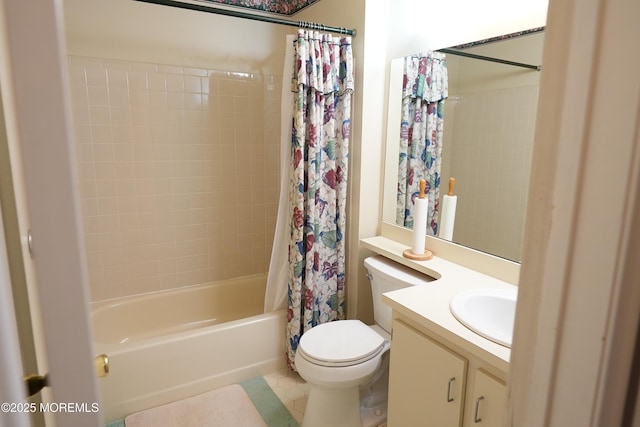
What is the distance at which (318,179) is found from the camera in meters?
2.13

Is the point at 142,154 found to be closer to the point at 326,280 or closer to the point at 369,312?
the point at 326,280

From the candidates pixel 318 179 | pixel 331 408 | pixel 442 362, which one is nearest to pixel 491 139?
pixel 318 179

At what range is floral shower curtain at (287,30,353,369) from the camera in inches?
80.2

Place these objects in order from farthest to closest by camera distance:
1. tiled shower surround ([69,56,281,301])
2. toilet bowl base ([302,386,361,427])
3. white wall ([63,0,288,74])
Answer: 1. tiled shower surround ([69,56,281,301])
2. white wall ([63,0,288,74])
3. toilet bowl base ([302,386,361,427])

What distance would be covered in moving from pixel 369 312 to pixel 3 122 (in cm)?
211

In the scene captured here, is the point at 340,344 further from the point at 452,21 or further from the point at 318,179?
the point at 452,21

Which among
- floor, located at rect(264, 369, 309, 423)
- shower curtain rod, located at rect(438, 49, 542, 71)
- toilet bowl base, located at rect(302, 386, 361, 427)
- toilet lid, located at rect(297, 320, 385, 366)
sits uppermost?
shower curtain rod, located at rect(438, 49, 542, 71)

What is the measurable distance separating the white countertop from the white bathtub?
37.5 inches

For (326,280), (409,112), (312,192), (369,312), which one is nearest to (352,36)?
(409,112)

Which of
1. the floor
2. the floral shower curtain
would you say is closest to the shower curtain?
the floral shower curtain

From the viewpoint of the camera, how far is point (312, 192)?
6.93 ft

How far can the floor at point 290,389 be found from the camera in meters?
2.04

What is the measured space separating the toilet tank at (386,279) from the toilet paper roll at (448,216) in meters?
0.24

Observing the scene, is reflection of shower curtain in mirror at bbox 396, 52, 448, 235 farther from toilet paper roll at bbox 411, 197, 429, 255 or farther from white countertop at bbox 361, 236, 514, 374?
white countertop at bbox 361, 236, 514, 374
